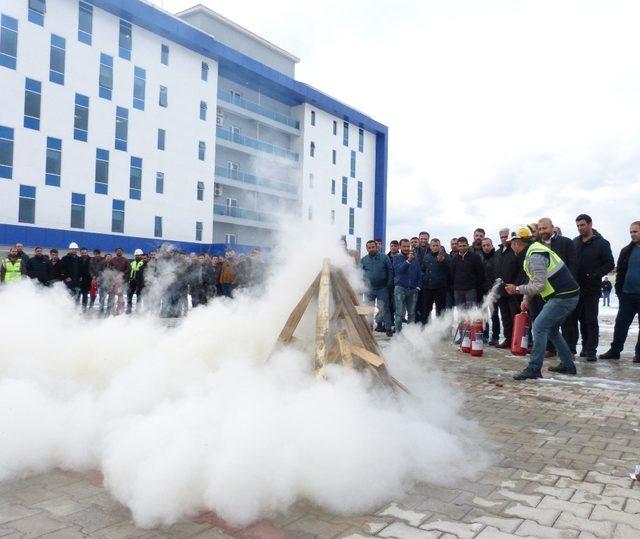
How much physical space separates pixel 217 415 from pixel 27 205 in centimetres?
2672

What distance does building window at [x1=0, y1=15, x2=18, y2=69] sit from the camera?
81.2 feet

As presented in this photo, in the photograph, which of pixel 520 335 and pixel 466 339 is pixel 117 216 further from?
pixel 520 335

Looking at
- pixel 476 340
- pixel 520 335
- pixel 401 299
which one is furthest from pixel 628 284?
pixel 401 299

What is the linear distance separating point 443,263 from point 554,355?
8.45 ft

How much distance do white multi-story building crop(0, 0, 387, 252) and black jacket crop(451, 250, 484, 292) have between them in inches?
413

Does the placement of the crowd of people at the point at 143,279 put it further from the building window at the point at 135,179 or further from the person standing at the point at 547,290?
the building window at the point at 135,179

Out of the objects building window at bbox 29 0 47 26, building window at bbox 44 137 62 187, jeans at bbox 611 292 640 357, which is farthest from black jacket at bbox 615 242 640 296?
building window at bbox 29 0 47 26

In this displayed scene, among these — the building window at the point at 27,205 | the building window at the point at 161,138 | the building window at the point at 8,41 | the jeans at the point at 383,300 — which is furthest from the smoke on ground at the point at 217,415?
the building window at the point at 161,138

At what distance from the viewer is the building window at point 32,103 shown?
25.9m

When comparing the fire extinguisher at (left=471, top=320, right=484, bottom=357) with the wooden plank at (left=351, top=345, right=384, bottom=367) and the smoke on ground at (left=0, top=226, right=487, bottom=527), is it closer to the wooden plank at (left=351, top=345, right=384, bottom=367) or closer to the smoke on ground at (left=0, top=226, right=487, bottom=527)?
the smoke on ground at (left=0, top=226, right=487, bottom=527)

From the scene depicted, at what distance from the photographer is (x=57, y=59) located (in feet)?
89.1

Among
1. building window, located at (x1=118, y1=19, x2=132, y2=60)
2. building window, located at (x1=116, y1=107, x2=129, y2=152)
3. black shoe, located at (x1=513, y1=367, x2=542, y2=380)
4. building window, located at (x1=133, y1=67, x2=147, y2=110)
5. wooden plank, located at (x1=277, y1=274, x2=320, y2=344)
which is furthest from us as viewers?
building window, located at (x1=133, y1=67, x2=147, y2=110)

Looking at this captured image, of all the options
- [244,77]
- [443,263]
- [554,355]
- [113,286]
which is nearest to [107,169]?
[244,77]

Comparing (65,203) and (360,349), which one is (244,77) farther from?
(360,349)
